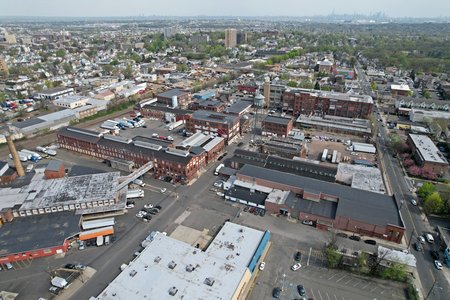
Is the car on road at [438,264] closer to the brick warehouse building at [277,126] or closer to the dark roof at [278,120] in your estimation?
the brick warehouse building at [277,126]

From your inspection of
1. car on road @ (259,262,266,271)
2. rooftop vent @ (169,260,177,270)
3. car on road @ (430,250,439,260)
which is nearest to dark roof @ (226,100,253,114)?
car on road @ (259,262,266,271)

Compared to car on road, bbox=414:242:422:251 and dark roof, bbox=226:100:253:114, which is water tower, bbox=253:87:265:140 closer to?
dark roof, bbox=226:100:253:114

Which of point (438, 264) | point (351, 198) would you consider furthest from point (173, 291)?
point (438, 264)

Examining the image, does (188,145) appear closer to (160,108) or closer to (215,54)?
(160,108)

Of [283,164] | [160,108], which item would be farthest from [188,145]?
[160,108]

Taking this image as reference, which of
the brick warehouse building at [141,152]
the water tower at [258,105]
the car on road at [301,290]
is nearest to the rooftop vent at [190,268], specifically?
the car on road at [301,290]

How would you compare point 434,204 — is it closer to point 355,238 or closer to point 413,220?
point 413,220

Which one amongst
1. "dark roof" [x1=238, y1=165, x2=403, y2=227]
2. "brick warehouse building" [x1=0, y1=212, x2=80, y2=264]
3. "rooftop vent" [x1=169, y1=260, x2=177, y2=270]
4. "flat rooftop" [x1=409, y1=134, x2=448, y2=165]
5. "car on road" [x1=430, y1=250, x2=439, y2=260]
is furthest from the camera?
"flat rooftop" [x1=409, y1=134, x2=448, y2=165]

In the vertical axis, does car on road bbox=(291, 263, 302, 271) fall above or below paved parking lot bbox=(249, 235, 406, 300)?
above
